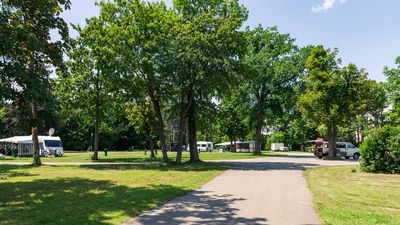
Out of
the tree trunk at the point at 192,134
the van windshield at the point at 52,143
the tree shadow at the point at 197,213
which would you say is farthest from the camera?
the van windshield at the point at 52,143

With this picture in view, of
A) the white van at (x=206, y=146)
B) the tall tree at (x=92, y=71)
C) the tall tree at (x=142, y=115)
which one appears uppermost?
the tall tree at (x=92, y=71)

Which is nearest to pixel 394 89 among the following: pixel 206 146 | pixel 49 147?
pixel 49 147

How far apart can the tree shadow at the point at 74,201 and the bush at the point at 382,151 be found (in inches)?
492

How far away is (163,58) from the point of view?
2355 centimetres

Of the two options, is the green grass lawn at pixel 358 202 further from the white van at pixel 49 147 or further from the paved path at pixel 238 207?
the white van at pixel 49 147

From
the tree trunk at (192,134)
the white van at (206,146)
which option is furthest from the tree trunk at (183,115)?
the white van at (206,146)

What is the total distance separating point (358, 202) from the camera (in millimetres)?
10125

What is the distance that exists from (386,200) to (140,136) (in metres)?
76.7

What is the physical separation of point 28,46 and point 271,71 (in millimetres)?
33717

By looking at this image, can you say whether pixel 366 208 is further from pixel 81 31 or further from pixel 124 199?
pixel 81 31

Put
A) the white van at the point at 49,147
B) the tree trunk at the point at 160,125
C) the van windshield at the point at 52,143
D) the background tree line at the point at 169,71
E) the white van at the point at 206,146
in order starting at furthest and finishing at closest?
the white van at the point at 206,146, the van windshield at the point at 52,143, the white van at the point at 49,147, the tree trunk at the point at 160,125, the background tree line at the point at 169,71

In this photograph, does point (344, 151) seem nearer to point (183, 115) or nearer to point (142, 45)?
point (183, 115)

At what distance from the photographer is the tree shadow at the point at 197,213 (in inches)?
299

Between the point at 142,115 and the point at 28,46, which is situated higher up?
the point at 28,46
